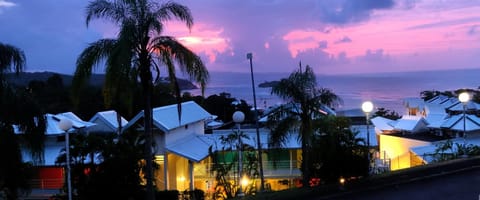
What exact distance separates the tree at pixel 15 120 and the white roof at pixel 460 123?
2533cm

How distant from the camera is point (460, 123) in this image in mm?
29219

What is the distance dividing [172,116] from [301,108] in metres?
13.3

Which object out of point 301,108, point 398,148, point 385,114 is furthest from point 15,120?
point 385,114

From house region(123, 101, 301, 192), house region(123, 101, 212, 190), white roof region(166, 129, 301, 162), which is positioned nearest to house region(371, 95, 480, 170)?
house region(123, 101, 301, 192)

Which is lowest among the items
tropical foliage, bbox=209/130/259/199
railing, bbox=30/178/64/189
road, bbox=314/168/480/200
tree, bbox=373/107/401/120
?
railing, bbox=30/178/64/189

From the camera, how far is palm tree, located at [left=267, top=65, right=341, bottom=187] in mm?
11133

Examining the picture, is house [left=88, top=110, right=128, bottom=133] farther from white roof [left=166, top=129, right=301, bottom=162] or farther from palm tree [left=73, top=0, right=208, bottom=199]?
palm tree [left=73, top=0, right=208, bottom=199]

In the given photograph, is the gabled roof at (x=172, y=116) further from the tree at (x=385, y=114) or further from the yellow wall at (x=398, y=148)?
the tree at (x=385, y=114)

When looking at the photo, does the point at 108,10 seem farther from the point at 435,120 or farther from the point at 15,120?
the point at 435,120

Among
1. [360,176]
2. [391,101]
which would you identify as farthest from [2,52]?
[391,101]

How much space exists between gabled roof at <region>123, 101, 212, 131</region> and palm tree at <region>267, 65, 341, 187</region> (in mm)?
9162

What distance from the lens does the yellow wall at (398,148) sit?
28.1 m

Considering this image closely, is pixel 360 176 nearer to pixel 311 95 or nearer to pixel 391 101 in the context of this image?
pixel 311 95

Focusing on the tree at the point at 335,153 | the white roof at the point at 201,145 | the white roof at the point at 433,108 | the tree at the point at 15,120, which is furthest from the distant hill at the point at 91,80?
the white roof at the point at 433,108
